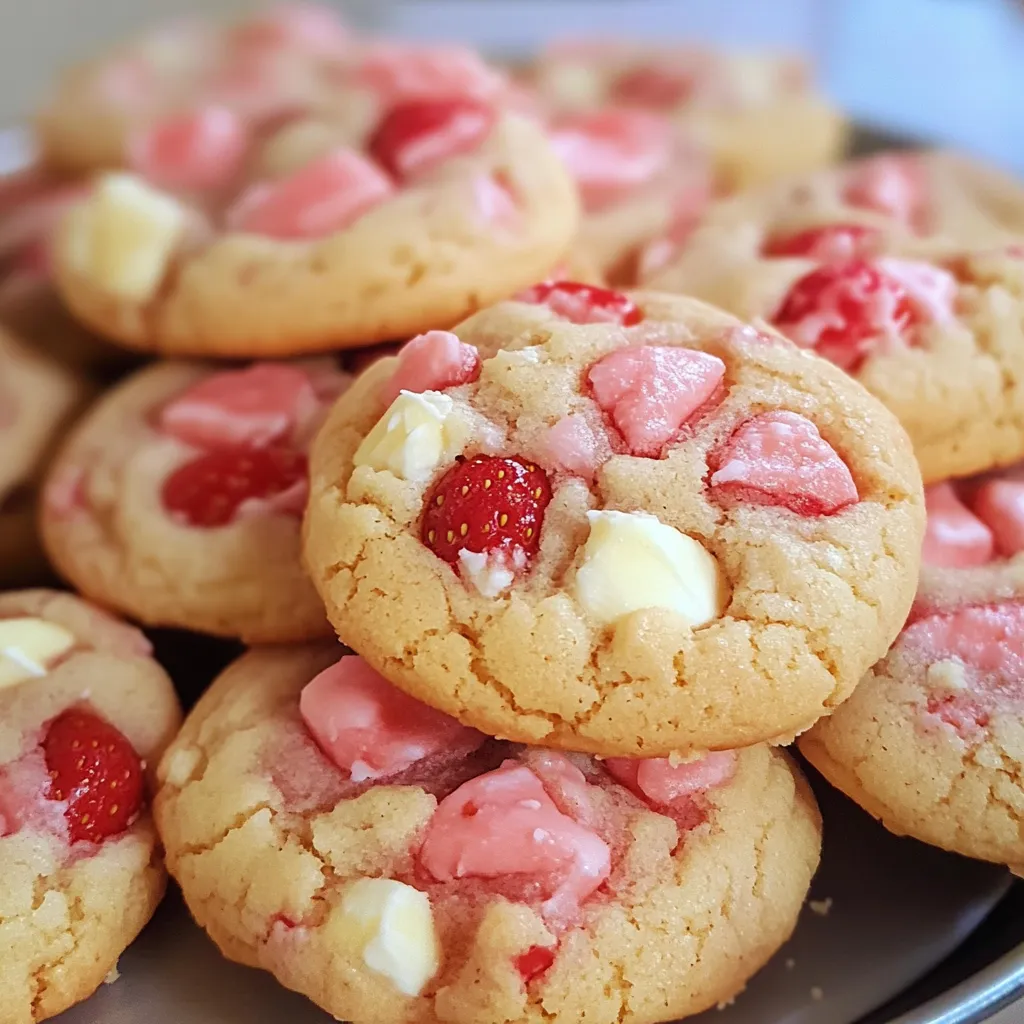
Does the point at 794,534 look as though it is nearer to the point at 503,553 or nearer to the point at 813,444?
the point at 813,444

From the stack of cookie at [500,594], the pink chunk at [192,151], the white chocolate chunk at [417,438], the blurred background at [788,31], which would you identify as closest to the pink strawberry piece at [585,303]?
the stack of cookie at [500,594]

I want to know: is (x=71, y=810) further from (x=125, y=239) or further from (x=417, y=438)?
(x=125, y=239)

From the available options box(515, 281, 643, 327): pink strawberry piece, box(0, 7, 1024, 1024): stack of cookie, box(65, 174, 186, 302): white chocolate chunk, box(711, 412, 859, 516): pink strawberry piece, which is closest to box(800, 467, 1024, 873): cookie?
box(0, 7, 1024, 1024): stack of cookie

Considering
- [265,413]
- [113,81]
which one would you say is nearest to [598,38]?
[113,81]

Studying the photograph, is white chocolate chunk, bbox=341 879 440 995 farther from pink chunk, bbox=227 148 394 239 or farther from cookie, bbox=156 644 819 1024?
pink chunk, bbox=227 148 394 239

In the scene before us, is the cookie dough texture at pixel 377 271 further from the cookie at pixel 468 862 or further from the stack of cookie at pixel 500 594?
the cookie at pixel 468 862

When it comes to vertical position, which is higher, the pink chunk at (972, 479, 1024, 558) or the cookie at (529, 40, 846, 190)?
the cookie at (529, 40, 846, 190)
